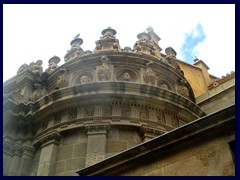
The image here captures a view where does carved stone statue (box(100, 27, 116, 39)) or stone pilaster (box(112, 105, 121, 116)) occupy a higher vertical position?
carved stone statue (box(100, 27, 116, 39))

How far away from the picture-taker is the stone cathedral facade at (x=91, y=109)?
11203 millimetres

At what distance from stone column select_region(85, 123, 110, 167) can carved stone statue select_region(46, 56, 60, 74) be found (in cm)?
428

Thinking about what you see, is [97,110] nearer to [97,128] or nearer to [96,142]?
[97,128]

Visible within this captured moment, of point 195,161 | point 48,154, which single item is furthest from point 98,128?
point 195,161

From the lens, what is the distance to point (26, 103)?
13.4 metres

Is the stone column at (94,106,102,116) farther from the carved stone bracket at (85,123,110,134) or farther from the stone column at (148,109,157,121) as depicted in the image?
the stone column at (148,109,157,121)

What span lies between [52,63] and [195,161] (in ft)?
32.6

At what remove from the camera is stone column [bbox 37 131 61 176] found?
36.0ft

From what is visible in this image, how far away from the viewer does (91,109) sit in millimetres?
12008

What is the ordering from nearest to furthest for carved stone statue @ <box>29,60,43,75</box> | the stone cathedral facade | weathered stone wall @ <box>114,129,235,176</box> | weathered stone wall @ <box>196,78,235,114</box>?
weathered stone wall @ <box>114,129,235,176</box> → the stone cathedral facade → carved stone statue @ <box>29,60,43,75</box> → weathered stone wall @ <box>196,78,235,114</box>

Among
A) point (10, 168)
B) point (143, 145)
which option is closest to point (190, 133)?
point (143, 145)

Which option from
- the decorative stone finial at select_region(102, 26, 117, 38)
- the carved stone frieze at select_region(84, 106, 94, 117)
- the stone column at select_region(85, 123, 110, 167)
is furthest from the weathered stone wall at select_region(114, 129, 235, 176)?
the decorative stone finial at select_region(102, 26, 117, 38)

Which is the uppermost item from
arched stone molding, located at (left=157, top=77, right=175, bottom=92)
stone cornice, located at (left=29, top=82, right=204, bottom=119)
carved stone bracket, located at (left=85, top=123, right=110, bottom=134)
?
arched stone molding, located at (left=157, top=77, right=175, bottom=92)

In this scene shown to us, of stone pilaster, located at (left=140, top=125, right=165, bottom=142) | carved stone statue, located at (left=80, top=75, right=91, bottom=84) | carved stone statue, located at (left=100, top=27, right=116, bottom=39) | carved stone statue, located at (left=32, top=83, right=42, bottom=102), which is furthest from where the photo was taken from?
carved stone statue, located at (left=100, top=27, right=116, bottom=39)
